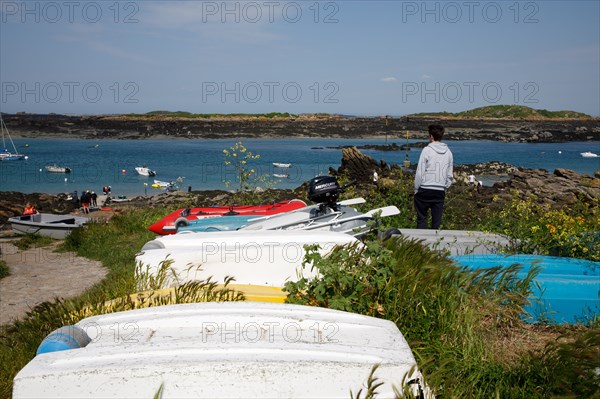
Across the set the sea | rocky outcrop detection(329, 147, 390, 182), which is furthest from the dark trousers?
rocky outcrop detection(329, 147, 390, 182)

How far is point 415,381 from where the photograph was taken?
9.71 feet

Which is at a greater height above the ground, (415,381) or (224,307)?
(224,307)

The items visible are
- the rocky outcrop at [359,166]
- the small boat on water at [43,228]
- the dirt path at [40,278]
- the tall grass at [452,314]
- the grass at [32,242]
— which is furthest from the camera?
the rocky outcrop at [359,166]

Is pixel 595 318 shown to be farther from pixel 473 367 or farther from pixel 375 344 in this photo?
pixel 375 344

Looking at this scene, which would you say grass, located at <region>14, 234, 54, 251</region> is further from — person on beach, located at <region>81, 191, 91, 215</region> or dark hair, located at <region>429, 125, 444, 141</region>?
dark hair, located at <region>429, 125, 444, 141</region>

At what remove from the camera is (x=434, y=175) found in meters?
8.72

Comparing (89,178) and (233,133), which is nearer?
(89,178)

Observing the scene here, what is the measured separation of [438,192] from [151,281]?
5075mm

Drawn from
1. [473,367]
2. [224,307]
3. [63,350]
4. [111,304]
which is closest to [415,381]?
[473,367]

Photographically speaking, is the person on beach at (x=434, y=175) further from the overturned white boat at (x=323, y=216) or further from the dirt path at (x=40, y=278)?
the dirt path at (x=40, y=278)

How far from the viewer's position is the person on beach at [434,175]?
869cm

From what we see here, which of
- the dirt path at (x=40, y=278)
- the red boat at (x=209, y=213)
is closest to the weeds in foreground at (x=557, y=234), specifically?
the red boat at (x=209, y=213)

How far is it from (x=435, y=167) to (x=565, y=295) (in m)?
3.63

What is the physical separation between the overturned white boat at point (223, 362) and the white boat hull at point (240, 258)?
2.31 m
